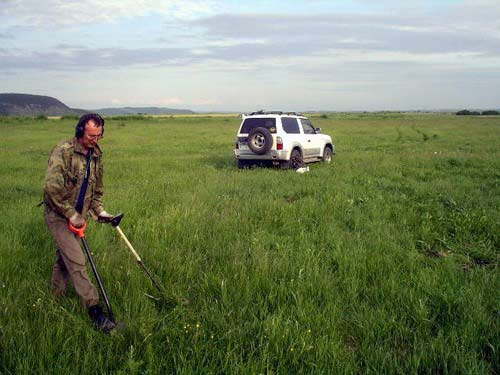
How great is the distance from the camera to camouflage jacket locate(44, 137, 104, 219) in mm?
3927

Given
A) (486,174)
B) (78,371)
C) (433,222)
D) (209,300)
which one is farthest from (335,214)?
(486,174)

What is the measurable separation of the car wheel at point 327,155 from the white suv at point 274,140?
1.32 meters

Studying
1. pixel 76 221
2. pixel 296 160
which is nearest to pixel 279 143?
pixel 296 160

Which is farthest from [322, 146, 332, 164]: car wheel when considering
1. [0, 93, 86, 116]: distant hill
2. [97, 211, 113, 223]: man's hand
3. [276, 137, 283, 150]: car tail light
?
[0, 93, 86, 116]: distant hill

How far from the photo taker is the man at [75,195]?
3.92 metres

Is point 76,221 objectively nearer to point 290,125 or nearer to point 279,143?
point 279,143

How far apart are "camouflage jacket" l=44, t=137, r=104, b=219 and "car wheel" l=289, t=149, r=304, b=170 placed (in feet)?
33.0

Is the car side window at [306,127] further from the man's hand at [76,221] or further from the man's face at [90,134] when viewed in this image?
the man's hand at [76,221]

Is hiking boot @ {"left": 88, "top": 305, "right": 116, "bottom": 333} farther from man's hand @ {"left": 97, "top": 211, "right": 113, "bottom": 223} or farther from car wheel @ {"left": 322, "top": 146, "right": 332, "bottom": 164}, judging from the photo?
car wheel @ {"left": 322, "top": 146, "right": 332, "bottom": 164}

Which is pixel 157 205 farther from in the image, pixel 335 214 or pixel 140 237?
pixel 335 214

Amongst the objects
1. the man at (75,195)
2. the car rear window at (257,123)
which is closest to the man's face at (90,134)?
the man at (75,195)

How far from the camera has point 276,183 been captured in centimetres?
1107

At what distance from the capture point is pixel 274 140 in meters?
13.5

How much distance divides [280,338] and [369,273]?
6.31 feet
